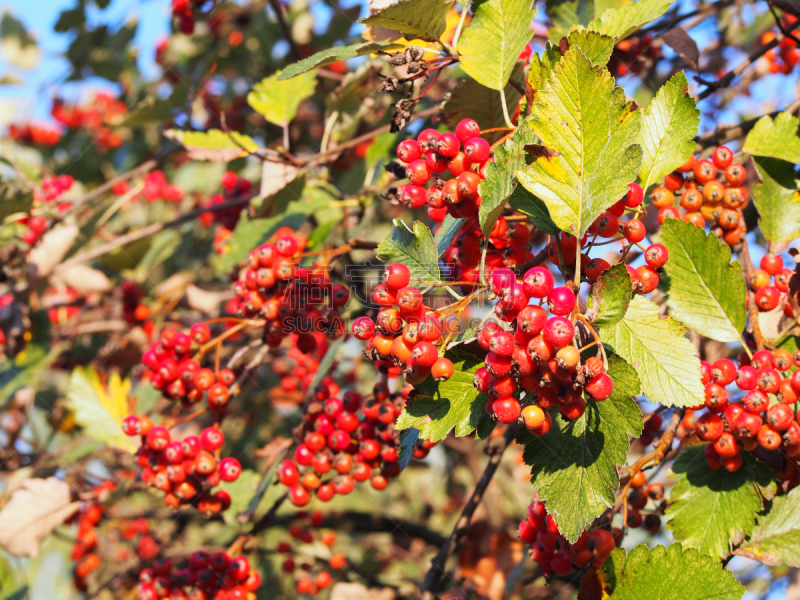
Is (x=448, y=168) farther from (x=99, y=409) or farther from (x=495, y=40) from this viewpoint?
(x=99, y=409)

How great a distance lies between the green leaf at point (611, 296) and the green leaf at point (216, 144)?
1955 mm

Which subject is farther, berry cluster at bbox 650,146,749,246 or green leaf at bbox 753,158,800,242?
green leaf at bbox 753,158,800,242

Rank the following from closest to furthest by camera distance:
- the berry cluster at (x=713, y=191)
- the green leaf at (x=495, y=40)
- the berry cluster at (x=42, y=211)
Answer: the green leaf at (x=495, y=40), the berry cluster at (x=713, y=191), the berry cluster at (x=42, y=211)

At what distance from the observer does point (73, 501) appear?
9.87 ft

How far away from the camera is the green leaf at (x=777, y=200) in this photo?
1.85 metres

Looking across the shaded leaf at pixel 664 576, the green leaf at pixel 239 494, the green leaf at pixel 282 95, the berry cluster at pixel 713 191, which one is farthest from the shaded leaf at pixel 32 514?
the berry cluster at pixel 713 191

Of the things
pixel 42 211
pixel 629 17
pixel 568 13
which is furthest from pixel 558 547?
pixel 42 211

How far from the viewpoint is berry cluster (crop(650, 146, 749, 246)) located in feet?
5.64

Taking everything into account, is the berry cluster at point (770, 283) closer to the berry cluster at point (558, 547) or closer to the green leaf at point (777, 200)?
the green leaf at point (777, 200)

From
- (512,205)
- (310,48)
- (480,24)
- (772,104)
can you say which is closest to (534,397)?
(512,205)

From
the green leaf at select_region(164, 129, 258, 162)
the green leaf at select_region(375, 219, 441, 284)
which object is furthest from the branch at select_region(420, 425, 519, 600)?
the green leaf at select_region(164, 129, 258, 162)

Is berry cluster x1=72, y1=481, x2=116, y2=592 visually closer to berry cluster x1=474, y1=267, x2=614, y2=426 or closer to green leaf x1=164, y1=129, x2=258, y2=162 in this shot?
green leaf x1=164, y1=129, x2=258, y2=162

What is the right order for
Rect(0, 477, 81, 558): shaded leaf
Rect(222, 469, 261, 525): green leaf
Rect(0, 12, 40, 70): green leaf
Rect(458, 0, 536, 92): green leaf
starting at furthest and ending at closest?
Rect(0, 12, 40, 70): green leaf, Rect(0, 477, 81, 558): shaded leaf, Rect(222, 469, 261, 525): green leaf, Rect(458, 0, 536, 92): green leaf

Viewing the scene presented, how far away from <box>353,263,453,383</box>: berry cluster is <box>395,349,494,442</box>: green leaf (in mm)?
48
